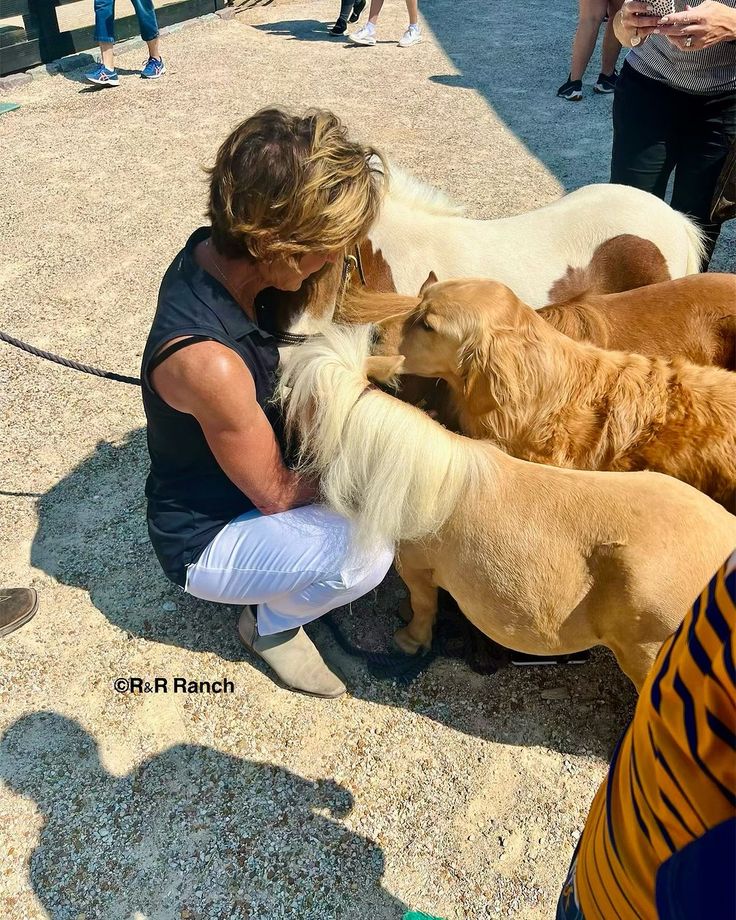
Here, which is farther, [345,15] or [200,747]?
[345,15]

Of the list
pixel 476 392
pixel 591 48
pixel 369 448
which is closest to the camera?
pixel 369 448

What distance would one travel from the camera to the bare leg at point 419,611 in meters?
2.35

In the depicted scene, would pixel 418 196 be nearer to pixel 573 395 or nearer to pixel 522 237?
pixel 522 237

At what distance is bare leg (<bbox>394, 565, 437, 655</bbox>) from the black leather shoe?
1428 mm

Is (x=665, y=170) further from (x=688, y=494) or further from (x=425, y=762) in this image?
A: (x=425, y=762)

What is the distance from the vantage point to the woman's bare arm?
1822 millimetres

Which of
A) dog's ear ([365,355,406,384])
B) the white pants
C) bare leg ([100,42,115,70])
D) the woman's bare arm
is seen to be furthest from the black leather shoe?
bare leg ([100,42,115,70])

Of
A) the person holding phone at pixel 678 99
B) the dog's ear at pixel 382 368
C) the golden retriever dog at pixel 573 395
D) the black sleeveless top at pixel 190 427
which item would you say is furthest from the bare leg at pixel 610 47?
the black sleeveless top at pixel 190 427

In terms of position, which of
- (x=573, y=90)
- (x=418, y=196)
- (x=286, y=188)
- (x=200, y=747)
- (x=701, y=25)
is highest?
(x=701, y=25)

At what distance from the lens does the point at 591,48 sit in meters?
7.77

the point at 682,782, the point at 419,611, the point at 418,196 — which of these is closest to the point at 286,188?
the point at 419,611

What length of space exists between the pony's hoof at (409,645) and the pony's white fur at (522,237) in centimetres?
158

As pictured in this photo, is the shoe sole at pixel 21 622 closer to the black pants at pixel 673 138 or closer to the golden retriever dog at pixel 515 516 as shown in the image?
the golden retriever dog at pixel 515 516

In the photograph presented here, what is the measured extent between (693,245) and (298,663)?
9.21ft
